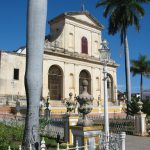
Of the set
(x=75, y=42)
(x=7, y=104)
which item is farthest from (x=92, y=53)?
(x=7, y=104)

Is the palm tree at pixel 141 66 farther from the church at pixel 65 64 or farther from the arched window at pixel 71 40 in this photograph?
the arched window at pixel 71 40

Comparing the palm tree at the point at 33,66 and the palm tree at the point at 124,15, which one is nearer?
the palm tree at the point at 33,66

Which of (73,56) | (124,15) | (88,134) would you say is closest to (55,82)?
(73,56)

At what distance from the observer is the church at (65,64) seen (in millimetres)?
31922

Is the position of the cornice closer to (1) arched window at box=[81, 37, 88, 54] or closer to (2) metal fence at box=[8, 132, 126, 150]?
(1) arched window at box=[81, 37, 88, 54]

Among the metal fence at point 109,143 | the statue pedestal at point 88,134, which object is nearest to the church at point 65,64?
the statue pedestal at point 88,134

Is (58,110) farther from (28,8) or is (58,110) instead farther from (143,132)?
(28,8)

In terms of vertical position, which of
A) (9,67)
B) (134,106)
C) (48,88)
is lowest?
(134,106)

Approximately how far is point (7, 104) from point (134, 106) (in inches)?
523

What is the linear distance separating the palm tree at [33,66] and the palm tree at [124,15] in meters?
18.6

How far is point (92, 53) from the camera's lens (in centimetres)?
4166

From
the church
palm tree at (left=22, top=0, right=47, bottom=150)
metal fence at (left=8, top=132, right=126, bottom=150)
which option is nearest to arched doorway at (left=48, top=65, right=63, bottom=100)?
the church

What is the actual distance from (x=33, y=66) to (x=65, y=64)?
28835 millimetres

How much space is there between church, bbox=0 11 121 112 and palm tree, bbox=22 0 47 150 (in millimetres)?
21995
